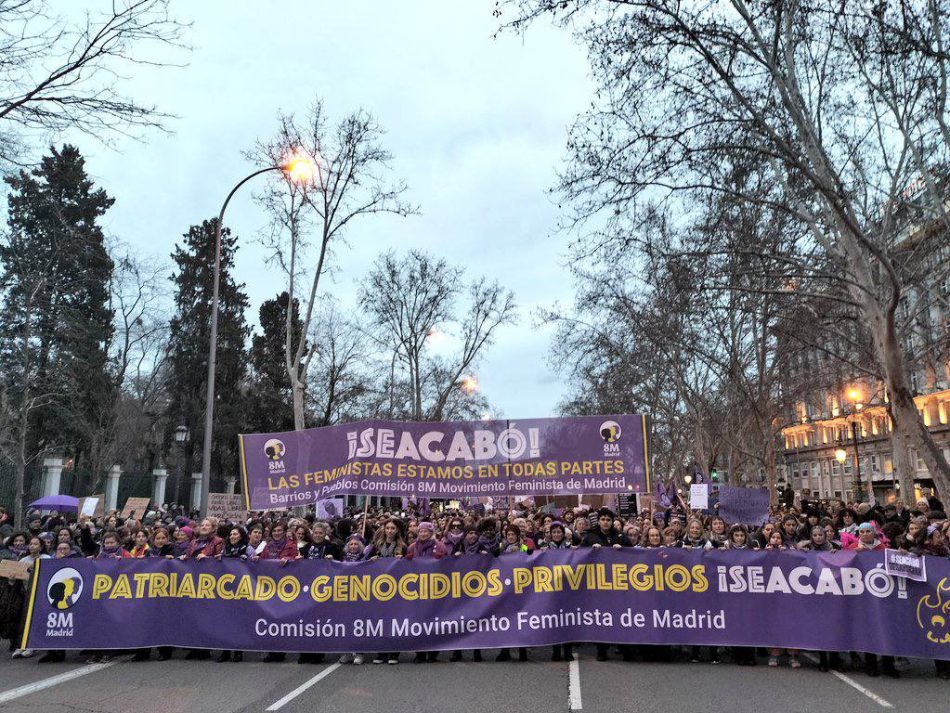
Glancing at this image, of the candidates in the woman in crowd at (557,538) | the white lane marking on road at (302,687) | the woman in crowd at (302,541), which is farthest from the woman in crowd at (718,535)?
the woman in crowd at (302,541)

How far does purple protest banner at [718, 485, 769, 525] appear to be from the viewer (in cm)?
1920

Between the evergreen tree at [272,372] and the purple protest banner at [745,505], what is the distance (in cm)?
3537

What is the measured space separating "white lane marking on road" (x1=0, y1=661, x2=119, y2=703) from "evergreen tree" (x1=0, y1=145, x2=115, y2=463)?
49.7 ft

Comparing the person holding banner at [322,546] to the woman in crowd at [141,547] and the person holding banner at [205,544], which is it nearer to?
the person holding banner at [205,544]

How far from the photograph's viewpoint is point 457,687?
24.4 ft

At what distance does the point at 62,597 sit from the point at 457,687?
16.9ft

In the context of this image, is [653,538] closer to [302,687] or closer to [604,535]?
[604,535]

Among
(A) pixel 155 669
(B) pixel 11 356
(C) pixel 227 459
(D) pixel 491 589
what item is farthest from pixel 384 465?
(C) pixel 227 459

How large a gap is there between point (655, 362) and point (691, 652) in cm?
2840

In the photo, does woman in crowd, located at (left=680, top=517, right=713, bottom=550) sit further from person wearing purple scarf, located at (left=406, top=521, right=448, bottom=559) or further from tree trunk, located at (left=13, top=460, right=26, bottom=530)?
tree trunk, located at (left=13, top=460, right=26, bottom=530)

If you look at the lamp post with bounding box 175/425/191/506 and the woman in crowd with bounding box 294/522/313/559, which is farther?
the lamp post with bounding box 175/425/191/506

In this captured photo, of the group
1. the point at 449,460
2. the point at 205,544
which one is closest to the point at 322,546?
the point at 205,544

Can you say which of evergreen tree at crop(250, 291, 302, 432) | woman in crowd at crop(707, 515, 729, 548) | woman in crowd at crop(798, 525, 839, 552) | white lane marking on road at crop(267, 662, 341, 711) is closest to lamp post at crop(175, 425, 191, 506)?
evergreen tree at crop(250, 291, 302, 432)

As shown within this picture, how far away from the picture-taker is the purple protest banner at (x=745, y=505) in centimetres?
1920
